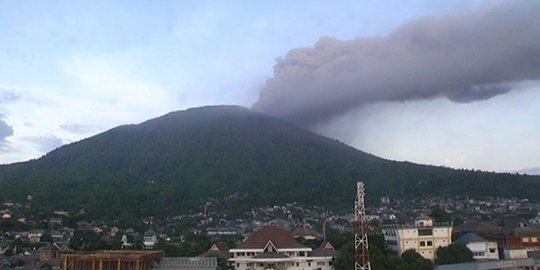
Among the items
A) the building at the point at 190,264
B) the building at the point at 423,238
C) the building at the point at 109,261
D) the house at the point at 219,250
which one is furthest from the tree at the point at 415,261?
the building at the point at 109,261

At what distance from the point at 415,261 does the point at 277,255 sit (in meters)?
10.9

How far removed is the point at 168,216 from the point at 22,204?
26815 millimetres

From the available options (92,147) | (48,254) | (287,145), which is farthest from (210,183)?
(48,254)

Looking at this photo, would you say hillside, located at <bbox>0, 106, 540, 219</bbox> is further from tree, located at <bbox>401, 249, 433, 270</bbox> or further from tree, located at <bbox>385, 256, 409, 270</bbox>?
tree, located at <bbox>385, 256, 409, 270</bbox>

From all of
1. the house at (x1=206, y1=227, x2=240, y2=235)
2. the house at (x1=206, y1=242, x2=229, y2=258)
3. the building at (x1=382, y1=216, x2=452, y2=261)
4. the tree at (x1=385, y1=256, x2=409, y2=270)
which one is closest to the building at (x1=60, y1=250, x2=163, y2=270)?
the house at (x1=206, y1=242, x2=229, y2=258)

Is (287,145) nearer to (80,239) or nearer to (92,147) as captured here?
(92,147)

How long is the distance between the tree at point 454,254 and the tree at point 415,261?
218cm

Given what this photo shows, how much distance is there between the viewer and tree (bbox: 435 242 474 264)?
147ft

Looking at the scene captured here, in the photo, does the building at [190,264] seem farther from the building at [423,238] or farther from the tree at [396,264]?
the building at [423,238]

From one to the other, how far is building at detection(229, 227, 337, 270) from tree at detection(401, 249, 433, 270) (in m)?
6.43

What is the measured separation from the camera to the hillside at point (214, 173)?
372ft

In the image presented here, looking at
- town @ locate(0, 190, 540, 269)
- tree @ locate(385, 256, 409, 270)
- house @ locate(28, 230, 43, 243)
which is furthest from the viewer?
house @ locate(28, 230, 43, 243)

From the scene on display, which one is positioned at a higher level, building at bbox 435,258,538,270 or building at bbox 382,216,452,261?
building at bbox 382,216,452,261

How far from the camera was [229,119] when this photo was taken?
557 feet
